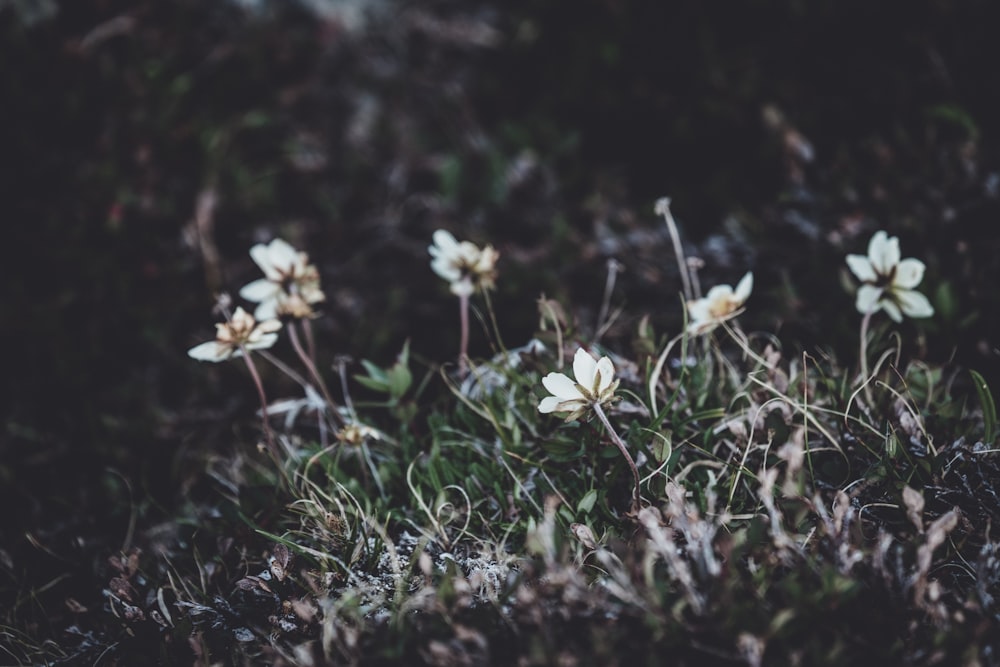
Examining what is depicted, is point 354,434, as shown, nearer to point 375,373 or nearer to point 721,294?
point 375,373

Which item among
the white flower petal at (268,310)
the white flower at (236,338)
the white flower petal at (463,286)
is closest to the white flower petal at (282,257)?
the white flower petal at (268,310)

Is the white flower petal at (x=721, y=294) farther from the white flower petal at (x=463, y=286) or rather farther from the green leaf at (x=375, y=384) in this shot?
the green leaf at (x=375, y=384)

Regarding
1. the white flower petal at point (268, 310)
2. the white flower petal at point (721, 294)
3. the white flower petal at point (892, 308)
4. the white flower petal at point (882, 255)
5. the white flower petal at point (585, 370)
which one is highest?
the white flower petal at point (882, 255)

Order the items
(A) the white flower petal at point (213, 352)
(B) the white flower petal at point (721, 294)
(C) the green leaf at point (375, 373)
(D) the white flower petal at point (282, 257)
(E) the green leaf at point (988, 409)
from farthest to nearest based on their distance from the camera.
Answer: (C) the green leaf at point (375, 373) → (D) the white flower petal at point (282, 257) → (B) the white flower petal at point (721, 294) → (A) the white flower petal at point (213, 352) → (E) the green leaf at point (988, 409)

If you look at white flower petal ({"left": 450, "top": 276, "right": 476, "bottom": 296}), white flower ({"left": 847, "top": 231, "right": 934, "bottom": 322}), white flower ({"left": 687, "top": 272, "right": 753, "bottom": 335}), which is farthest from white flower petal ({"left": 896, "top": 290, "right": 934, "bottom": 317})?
white flower petal ({"left": 450, "top": 276, "right": 476, "bottom": 296})

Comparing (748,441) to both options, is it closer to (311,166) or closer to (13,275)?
(311,166)

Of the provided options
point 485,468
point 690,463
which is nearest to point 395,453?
point 485,468
